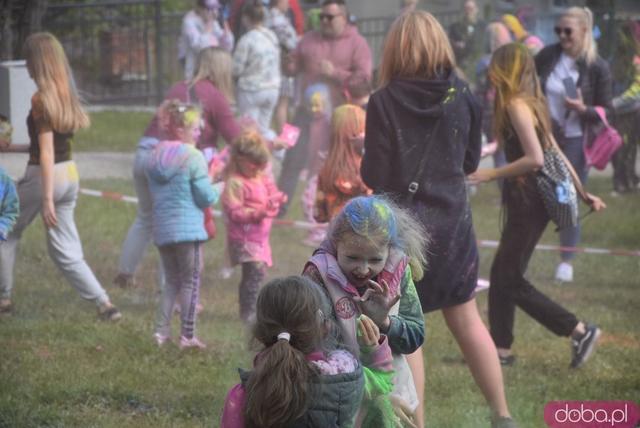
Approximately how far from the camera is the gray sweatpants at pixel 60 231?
268 inches

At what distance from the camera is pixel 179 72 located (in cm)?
1959

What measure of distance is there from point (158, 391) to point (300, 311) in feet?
8.58

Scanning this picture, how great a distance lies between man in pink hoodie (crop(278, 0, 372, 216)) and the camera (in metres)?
10.8

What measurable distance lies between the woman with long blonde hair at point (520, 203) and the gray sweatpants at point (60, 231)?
2.30 m

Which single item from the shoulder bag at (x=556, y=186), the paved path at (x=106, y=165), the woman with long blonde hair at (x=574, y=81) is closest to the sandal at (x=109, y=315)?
the shoulder bag at (x=556, y=186)

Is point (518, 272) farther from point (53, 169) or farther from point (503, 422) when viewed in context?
point (53, 169)

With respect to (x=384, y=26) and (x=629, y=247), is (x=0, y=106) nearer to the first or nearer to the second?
(x=629, y=247)

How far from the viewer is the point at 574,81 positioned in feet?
27.7

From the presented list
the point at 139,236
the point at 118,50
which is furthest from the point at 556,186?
the point at 118,50

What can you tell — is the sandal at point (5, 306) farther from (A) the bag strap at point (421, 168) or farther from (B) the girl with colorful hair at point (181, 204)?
(A) the bag strap at point (421, 168)

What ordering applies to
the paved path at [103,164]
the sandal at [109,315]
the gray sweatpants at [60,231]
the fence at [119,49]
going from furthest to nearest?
the fence at [119,49]
the paved path at [103,164]
the sandal at [109,315]
the gray sweatpants at [60,231]

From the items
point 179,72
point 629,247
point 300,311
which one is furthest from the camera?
point 179,72

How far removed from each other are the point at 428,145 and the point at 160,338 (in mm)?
2247

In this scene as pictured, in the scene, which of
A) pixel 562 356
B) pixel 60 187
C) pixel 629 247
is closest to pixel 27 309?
pixel 60 187
